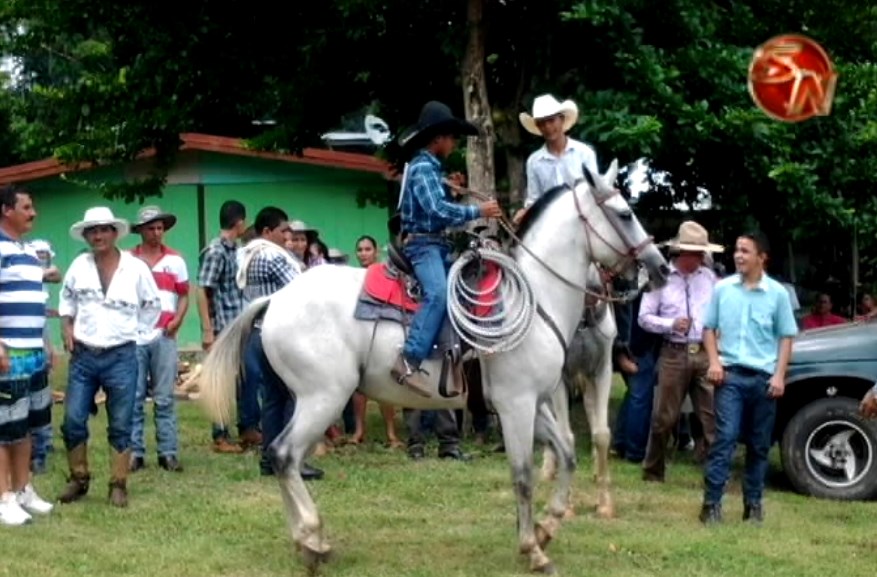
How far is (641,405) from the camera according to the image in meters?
12.9

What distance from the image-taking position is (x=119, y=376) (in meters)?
10.3

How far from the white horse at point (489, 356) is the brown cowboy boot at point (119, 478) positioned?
1.43 m

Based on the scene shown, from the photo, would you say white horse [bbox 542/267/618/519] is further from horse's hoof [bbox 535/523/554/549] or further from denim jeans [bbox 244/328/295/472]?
denim jeans [bbox 244/328/295/472]

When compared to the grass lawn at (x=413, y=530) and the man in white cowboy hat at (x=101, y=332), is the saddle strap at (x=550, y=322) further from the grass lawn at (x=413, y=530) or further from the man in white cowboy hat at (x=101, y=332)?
the man in white cowboy hat at (x=101, y=332)

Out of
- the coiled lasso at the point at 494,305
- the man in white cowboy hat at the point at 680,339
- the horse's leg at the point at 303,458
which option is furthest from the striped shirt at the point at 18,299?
the man in white cowboy hat at the point at 680,339

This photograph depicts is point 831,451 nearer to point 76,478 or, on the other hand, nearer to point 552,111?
point 552,111

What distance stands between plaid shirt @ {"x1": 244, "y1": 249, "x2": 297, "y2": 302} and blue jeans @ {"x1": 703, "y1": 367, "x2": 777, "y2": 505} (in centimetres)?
374

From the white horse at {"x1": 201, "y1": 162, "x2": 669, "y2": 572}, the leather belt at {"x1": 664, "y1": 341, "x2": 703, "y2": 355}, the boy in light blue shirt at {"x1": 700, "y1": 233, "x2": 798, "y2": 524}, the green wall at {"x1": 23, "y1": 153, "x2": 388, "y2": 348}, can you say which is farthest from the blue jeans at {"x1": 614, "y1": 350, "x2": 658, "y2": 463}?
the green wall at {"x1": 23, "y1": 153, "x2": 388, "y2": 348}

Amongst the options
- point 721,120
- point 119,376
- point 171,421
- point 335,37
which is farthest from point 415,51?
point 119,376

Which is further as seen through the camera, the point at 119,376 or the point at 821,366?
the point at 821,366

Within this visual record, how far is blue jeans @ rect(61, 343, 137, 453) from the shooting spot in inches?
403

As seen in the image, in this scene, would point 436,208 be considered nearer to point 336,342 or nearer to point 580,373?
point 336,342

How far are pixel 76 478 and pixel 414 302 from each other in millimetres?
3061

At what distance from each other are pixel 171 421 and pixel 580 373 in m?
3.39
